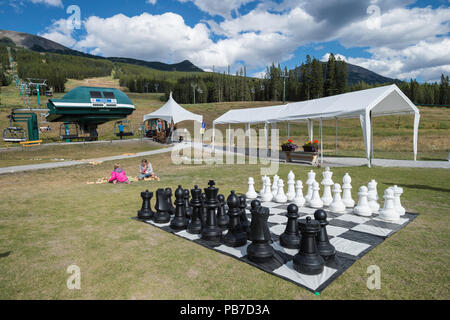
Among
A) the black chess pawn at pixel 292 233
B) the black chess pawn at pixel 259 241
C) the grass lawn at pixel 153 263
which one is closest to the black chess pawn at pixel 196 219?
the grass lawn at pixel 153 263

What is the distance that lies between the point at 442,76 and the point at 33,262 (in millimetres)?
104796

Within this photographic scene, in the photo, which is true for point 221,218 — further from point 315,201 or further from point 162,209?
point 315,201

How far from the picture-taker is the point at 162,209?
3.62 metres

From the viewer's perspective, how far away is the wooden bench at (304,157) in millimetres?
11007

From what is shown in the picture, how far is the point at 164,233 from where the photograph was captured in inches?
126

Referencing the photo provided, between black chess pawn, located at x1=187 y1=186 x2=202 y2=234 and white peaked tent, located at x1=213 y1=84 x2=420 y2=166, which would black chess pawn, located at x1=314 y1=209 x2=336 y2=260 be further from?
white peaked tent, located at x1=213 y1=84 x2=420 y2=166

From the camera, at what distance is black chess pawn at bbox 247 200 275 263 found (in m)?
2.32

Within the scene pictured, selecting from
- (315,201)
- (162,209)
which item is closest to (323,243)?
(315,201)

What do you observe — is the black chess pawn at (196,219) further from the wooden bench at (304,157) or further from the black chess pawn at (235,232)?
the wooden bench at (304,157)

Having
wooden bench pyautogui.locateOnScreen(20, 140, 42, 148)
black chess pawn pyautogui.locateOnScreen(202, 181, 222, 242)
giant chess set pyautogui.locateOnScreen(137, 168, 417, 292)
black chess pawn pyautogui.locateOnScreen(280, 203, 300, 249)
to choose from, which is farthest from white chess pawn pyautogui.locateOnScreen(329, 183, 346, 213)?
wooden bench pyautogui.locateOnScreen(20, 140, 42, 148)

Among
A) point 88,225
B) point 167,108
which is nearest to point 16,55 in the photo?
point 167,108

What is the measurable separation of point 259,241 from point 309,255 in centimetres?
46
